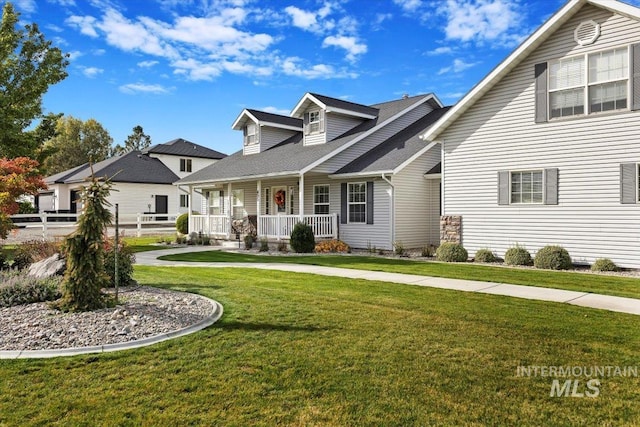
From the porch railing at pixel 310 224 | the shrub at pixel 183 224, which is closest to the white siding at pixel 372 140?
the porch railing at pixel 310 224

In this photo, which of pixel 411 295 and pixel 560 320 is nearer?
pixel 560 320

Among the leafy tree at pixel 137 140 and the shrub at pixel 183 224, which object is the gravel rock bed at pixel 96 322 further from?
the leafy tree at pixel 137 140

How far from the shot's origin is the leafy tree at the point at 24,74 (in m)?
17.4

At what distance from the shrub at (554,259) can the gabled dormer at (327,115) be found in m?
10.9

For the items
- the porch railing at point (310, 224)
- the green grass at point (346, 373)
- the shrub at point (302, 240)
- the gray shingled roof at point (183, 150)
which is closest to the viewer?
the green grass at point (346, 373)

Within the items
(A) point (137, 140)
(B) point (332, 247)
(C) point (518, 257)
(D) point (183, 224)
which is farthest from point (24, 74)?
(A) point (137, 140)

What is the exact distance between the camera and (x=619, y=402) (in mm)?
3715

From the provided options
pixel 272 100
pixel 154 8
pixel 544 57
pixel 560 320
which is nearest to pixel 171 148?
pixel 272 100

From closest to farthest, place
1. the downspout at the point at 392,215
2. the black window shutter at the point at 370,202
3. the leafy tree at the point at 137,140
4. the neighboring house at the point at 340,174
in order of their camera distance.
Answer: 1. the downspout at the point at 392,215
2. the neighboring house at the point at 340,174
3. the black window shutter at the point at 370,202
4. the leafy tree at the point at 137,140

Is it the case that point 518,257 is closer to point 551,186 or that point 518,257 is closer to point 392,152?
point 551,186

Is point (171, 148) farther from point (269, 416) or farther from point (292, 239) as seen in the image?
point (269, 416)

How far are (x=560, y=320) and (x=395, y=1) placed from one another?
37.0ft

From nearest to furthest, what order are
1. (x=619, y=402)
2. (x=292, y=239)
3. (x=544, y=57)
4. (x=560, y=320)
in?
(x=619, y=402) < (x=560, y=320) < (x=544, y=57) < (x=292, y=239)

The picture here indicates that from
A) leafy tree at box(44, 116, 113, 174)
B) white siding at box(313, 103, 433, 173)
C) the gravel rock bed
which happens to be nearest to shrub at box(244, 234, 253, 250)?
white siding at box(313, 103, 433, 173)
